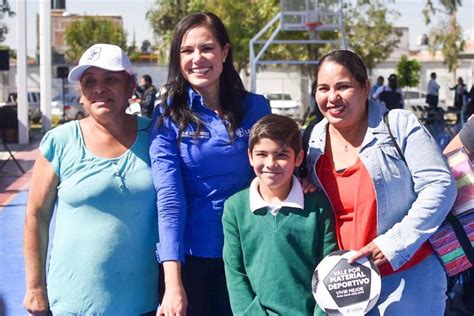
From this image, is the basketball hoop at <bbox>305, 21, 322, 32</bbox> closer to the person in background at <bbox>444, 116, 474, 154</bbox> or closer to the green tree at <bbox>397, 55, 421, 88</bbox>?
the green tree at <bbox>397, 55, 421, 88</bbox>

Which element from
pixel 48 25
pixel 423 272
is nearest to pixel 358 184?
pixel 423 272

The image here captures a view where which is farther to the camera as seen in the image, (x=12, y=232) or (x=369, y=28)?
(x=369, y=28)

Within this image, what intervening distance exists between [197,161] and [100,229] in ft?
1.54

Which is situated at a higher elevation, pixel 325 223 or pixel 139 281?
pixel 325 223

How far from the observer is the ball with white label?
10.1ft

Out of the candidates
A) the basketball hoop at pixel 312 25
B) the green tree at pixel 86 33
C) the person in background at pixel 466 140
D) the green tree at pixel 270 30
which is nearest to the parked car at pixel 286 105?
the green tree at pixel 270 30

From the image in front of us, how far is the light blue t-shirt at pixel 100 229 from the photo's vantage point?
3383 mm

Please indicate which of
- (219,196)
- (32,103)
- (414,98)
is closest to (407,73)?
(414,98)

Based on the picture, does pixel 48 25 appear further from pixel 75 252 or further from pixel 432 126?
pixel 75 252

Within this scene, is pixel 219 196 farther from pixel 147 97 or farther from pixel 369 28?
pixel 369 28

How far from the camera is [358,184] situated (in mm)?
3162

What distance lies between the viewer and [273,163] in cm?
322

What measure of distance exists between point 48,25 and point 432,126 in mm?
11968

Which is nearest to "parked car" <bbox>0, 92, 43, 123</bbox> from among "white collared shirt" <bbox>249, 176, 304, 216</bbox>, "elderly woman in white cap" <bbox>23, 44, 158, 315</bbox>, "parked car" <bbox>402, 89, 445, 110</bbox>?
"parked car" <bbox>402, 89, 445, 110</bbox>
